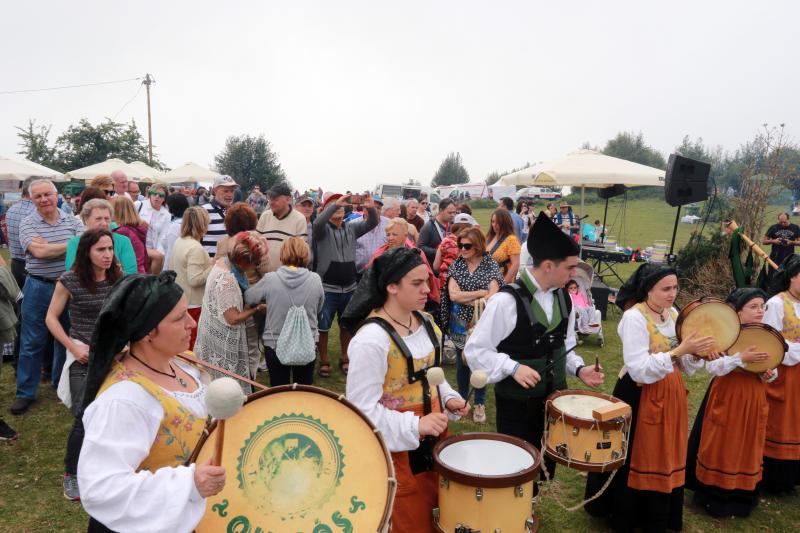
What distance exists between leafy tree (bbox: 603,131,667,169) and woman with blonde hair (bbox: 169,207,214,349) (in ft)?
189

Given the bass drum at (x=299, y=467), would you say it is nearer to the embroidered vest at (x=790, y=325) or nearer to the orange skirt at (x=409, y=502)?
the orange skirt at (x=409, y=502)

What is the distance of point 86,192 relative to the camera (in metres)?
6.52

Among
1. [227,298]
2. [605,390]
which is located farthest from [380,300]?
[605,390]

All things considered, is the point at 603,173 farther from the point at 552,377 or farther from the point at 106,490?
the point at 106,490

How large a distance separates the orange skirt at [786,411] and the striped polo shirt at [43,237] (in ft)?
21.0

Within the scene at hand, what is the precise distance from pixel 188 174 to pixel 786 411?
50.8 feet

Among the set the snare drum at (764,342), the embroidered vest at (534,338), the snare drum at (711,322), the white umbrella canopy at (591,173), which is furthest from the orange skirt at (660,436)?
the white umbrella canopy at (591,173)

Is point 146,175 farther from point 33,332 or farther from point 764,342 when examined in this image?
point 764,342

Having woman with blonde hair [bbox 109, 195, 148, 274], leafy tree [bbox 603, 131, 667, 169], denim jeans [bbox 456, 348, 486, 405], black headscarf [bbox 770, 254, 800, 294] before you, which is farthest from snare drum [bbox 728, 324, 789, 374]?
leafy tree [bbox 603, 131, 667, 169]

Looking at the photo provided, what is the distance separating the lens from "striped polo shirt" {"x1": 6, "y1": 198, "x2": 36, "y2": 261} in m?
6.10

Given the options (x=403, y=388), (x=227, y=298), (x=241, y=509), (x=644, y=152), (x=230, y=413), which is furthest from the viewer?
(x=644, y=152)

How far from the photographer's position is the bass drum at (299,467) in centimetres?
184

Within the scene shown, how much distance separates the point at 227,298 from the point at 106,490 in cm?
293

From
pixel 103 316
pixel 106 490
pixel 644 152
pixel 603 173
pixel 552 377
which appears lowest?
pixel 552 377
